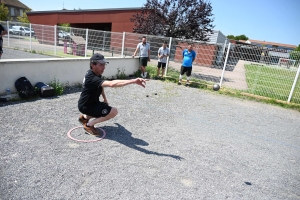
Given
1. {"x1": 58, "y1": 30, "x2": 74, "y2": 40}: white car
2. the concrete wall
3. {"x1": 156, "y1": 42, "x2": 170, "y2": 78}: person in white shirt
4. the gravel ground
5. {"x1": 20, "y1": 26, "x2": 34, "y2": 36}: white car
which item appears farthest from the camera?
{"x1": 20, "y1": 26, "x2": 34, "y2": 36}: white car

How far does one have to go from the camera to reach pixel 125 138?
4047 mm

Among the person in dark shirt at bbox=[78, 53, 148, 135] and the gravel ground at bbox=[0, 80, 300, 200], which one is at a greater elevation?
the person in dark shirt at bbox=[78, 53, 148, 135]

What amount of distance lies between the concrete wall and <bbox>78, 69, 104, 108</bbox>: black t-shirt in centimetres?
291

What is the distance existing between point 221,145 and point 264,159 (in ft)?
2.64

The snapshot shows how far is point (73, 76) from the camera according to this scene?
23.7ft

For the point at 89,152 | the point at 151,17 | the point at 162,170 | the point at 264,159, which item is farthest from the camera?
the point at 151,17

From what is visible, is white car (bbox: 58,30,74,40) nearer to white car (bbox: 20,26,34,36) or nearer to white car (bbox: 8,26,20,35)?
white car (bbox: 20,26,34,36)

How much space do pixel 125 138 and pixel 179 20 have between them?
889 centimetres

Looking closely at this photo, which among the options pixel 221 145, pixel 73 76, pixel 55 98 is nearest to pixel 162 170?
pixel 221 145

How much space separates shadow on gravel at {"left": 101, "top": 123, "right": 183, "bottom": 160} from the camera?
3.66m

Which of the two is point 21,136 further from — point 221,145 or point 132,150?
point 221,145

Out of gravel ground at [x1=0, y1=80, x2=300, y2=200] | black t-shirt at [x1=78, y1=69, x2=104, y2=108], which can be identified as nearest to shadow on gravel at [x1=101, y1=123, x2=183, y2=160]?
gravel ground at [x1=0, y1=80, x2=300, y2=200]

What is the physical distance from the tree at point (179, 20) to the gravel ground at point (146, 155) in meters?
6.33

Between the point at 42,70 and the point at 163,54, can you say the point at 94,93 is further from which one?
the point at 163,54
